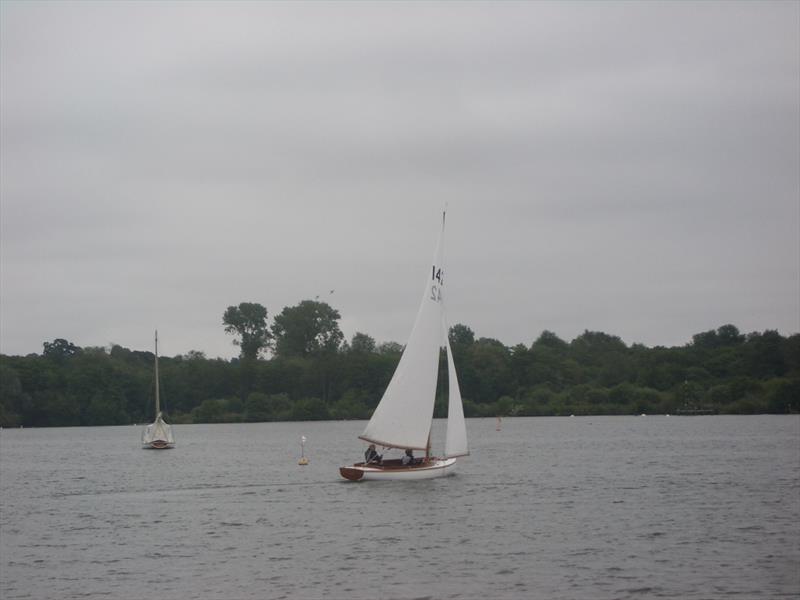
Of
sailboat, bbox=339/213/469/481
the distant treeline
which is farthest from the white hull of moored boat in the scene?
the distant treeline

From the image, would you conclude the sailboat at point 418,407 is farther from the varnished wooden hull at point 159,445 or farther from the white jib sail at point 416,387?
the varnished wooden hull at point 159,445

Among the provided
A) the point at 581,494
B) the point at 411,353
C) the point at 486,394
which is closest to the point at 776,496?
the point at 581,494

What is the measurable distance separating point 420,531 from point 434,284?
690 inches

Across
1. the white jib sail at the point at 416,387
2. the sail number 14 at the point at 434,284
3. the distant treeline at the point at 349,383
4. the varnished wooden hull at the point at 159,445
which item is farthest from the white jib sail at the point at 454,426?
the distant treeline at the point at 349,383

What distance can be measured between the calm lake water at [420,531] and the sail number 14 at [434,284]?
9178 millimetres

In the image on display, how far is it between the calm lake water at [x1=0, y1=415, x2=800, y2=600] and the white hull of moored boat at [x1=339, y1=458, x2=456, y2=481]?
1.94 feet

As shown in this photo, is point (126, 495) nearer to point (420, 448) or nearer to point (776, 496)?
point (420, 448)

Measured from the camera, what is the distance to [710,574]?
30.5 m

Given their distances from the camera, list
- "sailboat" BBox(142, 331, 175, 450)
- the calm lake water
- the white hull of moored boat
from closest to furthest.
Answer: the calm lake water → the white hull of moored boat → "sailboat" BBox(142, 331, 175, 450)

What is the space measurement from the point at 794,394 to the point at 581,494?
102566mm

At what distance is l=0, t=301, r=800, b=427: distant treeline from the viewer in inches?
6496

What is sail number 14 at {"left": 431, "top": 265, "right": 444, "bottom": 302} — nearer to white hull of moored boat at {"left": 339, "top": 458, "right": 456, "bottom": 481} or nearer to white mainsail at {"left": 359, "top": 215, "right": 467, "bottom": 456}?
white mainsail at {"left": 359, "top": 215, "right": 467, "bottom": 456}

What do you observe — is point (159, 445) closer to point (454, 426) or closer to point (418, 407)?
point (454, 426)

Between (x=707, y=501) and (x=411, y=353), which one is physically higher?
(x=411, y=353)
